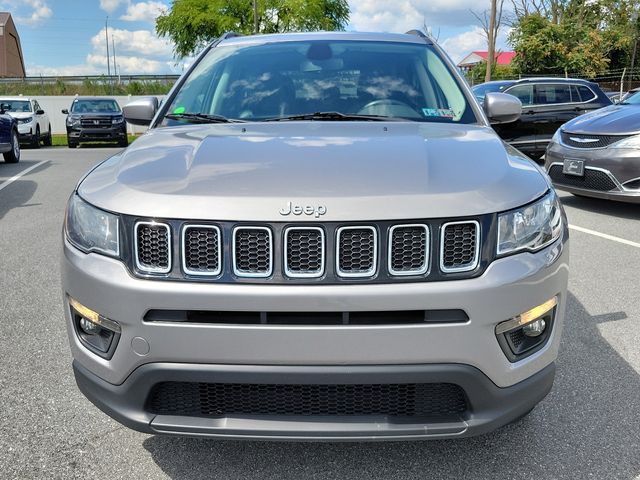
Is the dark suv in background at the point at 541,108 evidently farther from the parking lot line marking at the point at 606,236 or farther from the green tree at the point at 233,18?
the green tree at the point at 233,18

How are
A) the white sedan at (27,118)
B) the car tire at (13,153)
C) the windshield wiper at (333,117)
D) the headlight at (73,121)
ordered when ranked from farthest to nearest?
the headlight at (73,121) < the white sedan at (27,118) < the car tire at (13,153) < the windshield wiper at (333,117)

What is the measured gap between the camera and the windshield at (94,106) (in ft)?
69.2

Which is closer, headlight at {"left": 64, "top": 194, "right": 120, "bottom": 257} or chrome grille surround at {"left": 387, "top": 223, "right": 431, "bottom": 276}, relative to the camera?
chrome grille surround at {"left": 387, "top": 223, "right": 431, "bottom": 276}

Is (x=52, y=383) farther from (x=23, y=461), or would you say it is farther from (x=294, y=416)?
(x=294, y=416)

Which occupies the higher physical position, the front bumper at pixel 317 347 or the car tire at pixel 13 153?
the front bumper at pixel 317 347

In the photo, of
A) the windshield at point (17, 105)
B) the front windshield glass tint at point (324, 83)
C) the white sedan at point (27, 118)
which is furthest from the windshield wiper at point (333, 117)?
the windshield at point (17, 105)

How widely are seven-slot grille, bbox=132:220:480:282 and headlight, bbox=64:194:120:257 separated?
216mm

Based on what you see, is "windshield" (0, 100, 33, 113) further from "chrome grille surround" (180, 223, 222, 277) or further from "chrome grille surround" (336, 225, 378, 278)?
"chrome grille surround" (336, 225, 378, 278)

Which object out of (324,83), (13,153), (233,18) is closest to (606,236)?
(324,83)

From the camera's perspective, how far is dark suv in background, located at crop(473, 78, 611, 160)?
1124 centimetres

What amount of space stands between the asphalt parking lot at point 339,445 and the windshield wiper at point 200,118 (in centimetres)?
140

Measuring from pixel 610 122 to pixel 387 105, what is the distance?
5138mm

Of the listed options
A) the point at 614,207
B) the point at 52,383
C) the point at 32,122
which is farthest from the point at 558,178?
the point at 32,122

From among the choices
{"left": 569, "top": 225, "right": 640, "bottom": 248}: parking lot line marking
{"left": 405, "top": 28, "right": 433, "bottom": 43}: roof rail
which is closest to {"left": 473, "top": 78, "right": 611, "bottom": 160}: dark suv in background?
{"left": 569, "top": 225, "right": 640, "bottom": 248}: parking lot line marking
